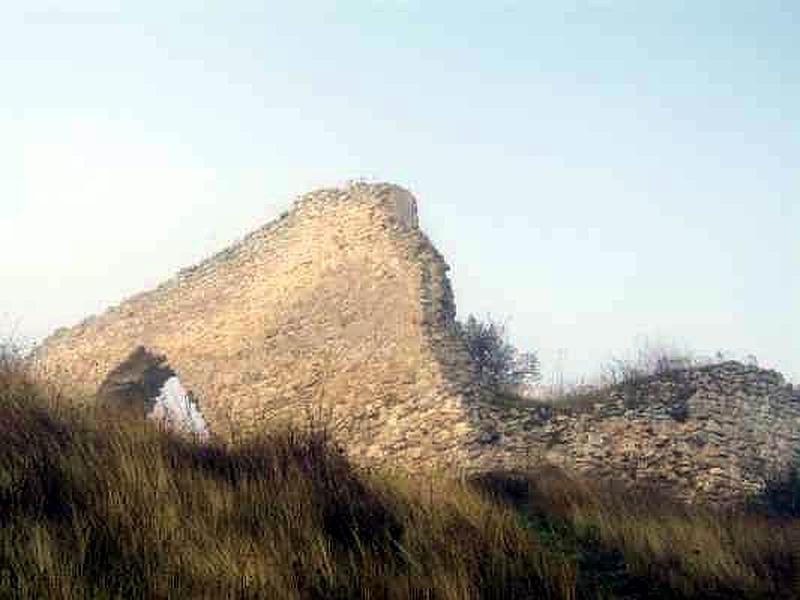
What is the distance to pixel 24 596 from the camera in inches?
98.7

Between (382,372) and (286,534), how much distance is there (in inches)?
270

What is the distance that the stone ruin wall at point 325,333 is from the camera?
32.3 feet

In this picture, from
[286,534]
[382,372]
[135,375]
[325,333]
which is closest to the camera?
[286,534]

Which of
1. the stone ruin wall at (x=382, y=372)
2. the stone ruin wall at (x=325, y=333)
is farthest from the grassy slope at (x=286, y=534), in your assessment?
the stone ruin wall at (x=325, y=333)

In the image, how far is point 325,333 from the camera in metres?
11.5

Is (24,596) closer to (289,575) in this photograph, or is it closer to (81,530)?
(81,530)

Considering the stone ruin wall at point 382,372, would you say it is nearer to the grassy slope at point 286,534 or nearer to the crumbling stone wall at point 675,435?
the crumbling stone wall at point 675,435

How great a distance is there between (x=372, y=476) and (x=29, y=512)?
2494mm

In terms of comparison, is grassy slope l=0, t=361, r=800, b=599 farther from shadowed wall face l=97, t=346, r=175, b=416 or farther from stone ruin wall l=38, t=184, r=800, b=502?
shadowed wall face l=97, t=346, r=175, b=416

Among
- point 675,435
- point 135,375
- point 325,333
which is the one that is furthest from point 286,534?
point 135,375

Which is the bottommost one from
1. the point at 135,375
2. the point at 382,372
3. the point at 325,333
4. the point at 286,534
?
the point at 286,534

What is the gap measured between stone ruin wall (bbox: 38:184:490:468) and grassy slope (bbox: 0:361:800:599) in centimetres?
369

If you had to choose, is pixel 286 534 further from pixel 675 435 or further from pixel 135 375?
pixel 135 375

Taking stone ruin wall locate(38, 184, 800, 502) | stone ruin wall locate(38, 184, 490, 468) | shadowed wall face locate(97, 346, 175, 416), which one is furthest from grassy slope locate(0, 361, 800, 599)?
shadowed wall face locate(97, 346, 175, 416)
